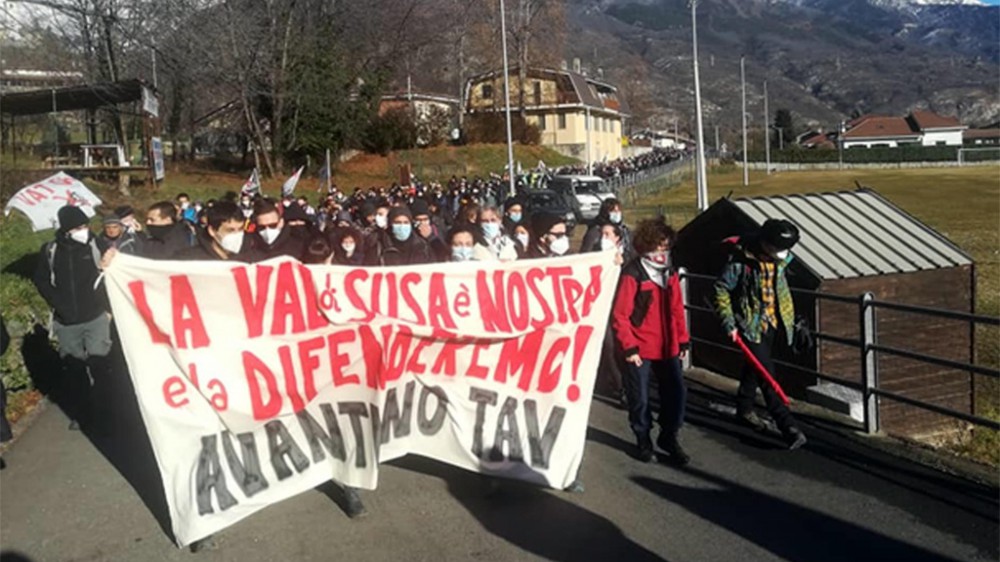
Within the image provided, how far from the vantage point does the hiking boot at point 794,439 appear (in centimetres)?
773

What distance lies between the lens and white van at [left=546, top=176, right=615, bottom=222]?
3891 centimetres

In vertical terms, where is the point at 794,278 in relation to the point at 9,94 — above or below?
below

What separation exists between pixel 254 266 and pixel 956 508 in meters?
4.43

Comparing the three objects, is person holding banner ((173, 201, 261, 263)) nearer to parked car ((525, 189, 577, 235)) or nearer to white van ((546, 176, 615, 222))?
parked car ((525, 189, 577, 235))

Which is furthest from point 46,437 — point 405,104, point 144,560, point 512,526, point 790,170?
point 790,170

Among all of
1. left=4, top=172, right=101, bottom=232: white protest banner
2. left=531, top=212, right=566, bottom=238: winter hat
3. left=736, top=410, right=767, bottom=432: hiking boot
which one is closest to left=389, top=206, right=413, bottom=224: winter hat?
left=531, top=212, right=566, bottom=238: winter hat

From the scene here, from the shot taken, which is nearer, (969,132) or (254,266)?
(254,266)

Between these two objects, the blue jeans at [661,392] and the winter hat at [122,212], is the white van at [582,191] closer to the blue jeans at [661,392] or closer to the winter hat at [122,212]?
the winter hat at [122,212]

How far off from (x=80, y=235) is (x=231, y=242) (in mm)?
2322

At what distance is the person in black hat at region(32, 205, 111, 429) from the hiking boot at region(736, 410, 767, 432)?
533 centimetres

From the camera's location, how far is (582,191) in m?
41.5

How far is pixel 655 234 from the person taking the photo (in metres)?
7.25

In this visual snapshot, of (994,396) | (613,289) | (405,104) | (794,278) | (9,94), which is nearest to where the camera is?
(613,289)

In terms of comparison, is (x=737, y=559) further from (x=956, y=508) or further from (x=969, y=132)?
(x=969, y=132)
